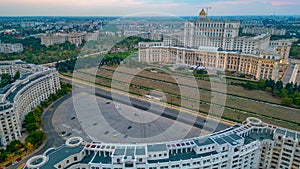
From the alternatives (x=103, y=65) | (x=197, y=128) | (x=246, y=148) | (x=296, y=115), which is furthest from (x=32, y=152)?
(x=103, y=65)

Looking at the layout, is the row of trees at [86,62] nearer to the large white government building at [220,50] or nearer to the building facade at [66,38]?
the large white government building at [220,50]

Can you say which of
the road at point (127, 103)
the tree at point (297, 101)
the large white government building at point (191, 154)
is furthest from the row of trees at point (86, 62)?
the tree at point (297, 101)

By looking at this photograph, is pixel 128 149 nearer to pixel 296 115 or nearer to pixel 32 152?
pixel 32 152

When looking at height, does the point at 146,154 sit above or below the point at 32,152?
above

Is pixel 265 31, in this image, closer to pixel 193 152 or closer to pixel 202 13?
pixel 202 13

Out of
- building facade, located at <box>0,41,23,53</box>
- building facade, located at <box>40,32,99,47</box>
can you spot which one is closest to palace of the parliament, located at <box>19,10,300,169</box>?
building facade, located at <box>0,41,23,53</box>

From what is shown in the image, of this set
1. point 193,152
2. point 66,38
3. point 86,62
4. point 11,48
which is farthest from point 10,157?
point 66,38
